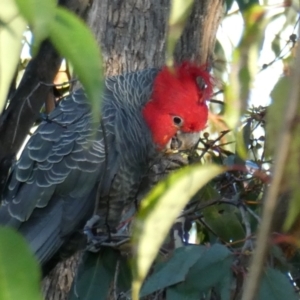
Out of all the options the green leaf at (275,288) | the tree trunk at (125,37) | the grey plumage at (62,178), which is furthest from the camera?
the tree trunk at (125,37)

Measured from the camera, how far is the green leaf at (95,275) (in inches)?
50.9

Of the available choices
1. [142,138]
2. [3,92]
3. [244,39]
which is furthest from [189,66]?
[3,92]

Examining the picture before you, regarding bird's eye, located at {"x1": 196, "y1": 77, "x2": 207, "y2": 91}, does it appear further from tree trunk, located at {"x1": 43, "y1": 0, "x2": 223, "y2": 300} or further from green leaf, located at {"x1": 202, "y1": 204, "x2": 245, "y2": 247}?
green leaf, located at {"x1": 202, "y1": 204, "x2": 245, "y2": 247}

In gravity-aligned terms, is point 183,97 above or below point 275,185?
above

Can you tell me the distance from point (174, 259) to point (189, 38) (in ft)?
3.26

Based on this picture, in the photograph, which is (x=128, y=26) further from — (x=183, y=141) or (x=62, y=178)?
(x=62, y=178)

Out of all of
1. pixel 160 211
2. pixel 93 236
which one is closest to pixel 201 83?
pixel 93 236

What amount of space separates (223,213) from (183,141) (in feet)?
1.02

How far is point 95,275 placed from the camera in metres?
1.33

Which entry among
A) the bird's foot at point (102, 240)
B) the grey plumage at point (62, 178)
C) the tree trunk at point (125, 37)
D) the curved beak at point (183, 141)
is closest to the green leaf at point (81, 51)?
the bird's foot at point (102, 240)

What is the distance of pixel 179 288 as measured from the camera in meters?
1.07

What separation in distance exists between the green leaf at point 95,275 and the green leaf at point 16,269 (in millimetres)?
957

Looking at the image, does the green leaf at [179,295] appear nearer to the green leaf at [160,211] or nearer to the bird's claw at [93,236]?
the bird's claw at [93,236]

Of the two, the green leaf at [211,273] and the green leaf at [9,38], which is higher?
the green leaf at [9,38]
